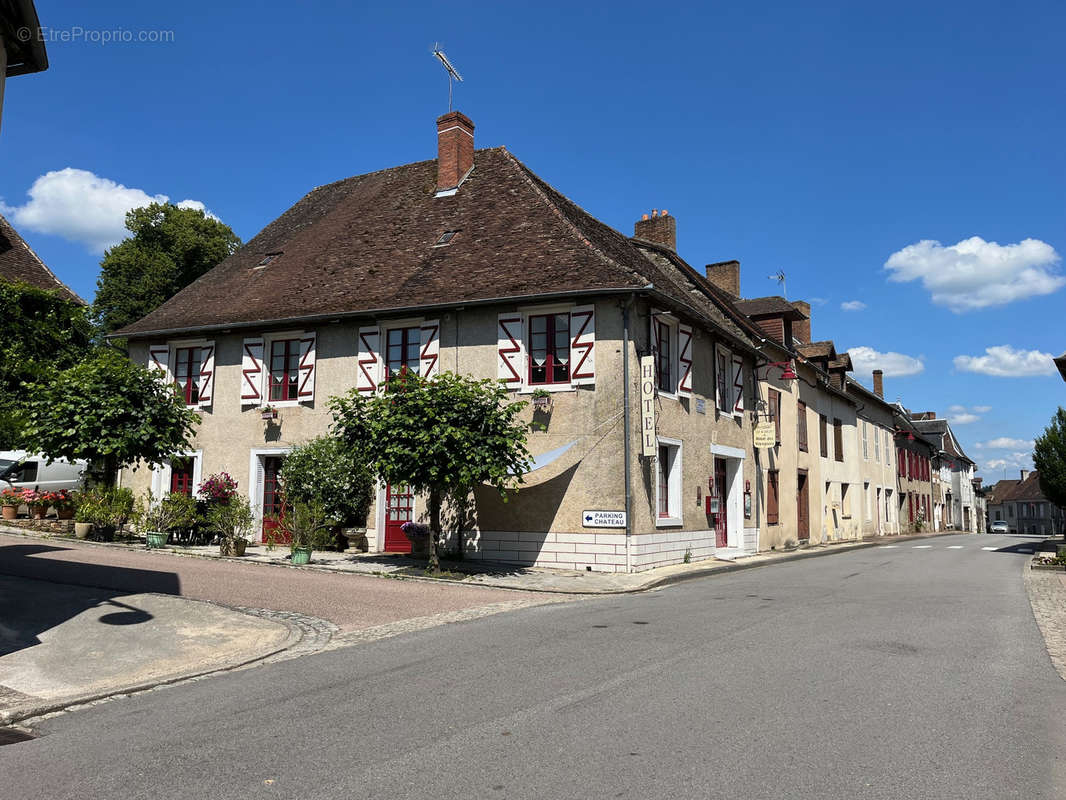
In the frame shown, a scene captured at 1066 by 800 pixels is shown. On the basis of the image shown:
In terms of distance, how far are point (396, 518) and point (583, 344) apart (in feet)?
18.5

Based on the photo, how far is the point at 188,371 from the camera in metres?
21.0

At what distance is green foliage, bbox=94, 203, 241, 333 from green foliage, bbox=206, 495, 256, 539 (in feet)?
67.5

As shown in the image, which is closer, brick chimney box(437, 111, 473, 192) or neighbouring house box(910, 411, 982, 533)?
brick chimney box(437, 111, 473, 192)

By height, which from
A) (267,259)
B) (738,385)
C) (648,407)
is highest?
(267,259)

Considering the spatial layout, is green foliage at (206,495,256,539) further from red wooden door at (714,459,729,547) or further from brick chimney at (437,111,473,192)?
red wooden door at (714,459,729,547)

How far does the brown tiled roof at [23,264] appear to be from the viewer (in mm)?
30531

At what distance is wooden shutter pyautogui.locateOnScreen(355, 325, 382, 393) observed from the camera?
1825cm

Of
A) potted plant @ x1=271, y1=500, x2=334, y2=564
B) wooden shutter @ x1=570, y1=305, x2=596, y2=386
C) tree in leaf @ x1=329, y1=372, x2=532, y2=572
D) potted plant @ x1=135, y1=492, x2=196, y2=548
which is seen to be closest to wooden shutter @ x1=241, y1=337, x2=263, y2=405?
potted plant @ x1=135, y1=492, x2=196, y2=548

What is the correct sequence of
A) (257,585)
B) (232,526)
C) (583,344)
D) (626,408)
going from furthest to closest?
(232,526), (583,344), (626,408), (257,585)

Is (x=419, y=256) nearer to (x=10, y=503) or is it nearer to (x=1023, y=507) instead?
(x=10, y=503)

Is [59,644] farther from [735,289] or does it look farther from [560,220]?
[735,289]

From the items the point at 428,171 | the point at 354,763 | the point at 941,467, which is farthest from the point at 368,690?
the point at 941,467

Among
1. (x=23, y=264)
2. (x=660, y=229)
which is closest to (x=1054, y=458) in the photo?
(x=660, y=229)

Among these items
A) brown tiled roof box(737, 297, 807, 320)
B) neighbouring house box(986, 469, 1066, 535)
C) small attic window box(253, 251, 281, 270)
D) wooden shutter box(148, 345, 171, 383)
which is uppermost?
small attic window box(253, 251, 281, 270)
